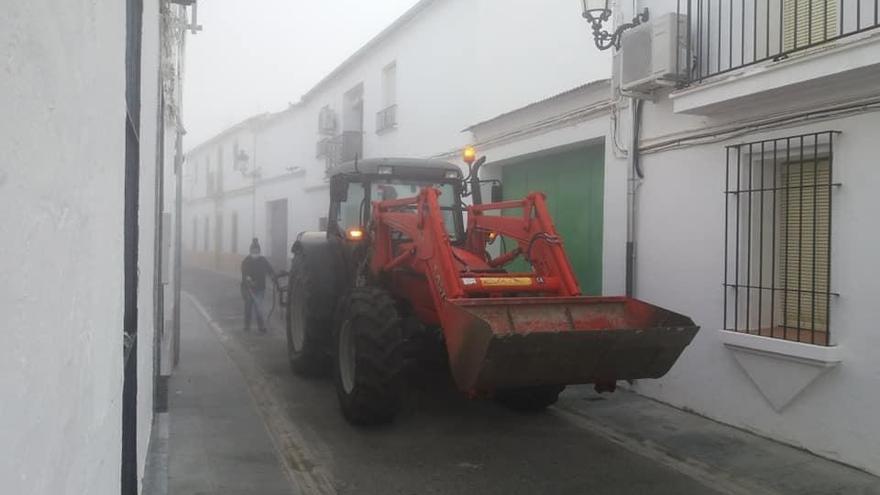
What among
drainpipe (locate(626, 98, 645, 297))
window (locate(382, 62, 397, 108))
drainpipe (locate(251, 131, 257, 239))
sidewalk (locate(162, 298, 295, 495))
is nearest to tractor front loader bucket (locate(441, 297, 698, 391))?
sidewalk (locate(162, 298, 295, 495))

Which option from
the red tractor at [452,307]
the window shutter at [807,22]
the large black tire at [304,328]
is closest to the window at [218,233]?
the large black tire at [304,328]

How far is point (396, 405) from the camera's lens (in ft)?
19.1

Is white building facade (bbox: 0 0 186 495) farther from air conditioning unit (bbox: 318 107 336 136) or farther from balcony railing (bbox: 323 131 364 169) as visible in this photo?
air conditioning unit (bbox: 318 107 336 136)

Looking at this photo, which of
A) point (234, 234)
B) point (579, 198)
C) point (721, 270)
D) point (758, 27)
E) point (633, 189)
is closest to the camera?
point (758, 27)

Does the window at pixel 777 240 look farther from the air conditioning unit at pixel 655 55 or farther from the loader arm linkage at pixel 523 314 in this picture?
the loader arm linkage at pixel 523 314

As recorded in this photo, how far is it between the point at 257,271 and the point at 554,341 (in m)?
8.27

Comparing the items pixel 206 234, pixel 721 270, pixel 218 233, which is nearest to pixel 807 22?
pixel 721 270

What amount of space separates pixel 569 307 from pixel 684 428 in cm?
193

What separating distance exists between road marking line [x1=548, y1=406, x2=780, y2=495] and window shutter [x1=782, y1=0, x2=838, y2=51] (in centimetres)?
318

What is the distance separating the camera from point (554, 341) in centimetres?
459

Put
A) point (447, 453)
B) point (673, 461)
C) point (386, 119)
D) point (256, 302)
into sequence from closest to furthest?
point (673, 461) → point (447, 453) → point (256, 302) → point (386, 119)

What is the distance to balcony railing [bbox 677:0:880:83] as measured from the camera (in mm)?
A: 5309

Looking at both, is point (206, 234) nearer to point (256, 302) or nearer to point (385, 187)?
point (256, 302)

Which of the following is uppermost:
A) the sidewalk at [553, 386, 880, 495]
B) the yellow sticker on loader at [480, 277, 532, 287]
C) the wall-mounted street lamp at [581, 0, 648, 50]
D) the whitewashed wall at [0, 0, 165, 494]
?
the wall-mounted street lamp at [581, 0, 648, 50]
